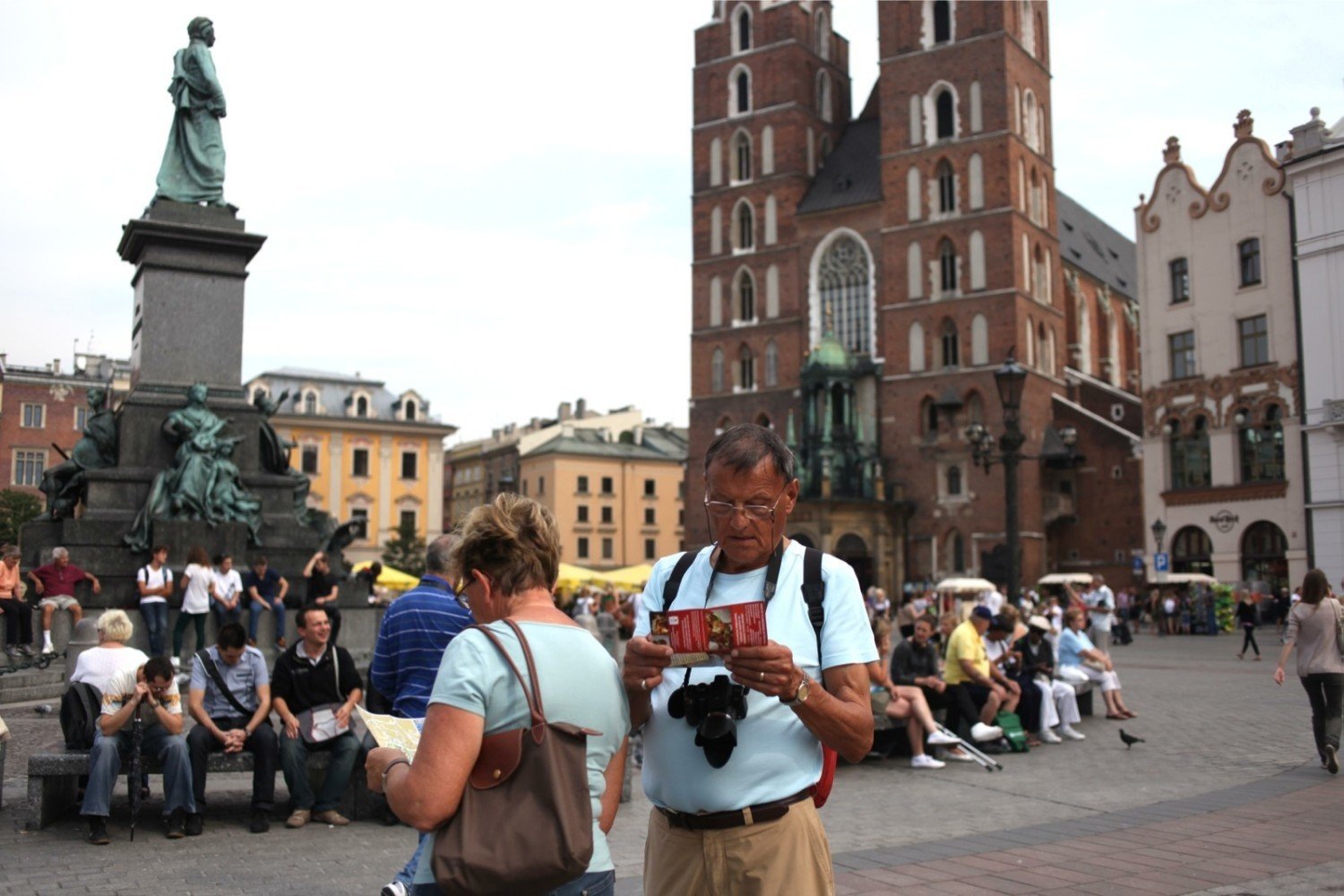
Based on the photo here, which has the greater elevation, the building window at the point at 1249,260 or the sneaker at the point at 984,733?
the building window at the point at 1249,260

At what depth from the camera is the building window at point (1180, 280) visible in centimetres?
3719

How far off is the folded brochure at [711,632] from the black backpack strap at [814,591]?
33cm

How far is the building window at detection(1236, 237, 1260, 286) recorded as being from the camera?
3512 cm

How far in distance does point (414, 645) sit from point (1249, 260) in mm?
35640

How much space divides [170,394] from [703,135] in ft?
145

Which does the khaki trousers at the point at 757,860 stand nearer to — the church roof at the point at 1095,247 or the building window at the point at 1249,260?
the building window at the point at 1249,260

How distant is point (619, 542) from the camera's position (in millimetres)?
73812

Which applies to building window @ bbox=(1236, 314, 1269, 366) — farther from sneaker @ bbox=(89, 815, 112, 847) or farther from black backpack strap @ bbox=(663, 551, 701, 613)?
black backpack strap @ bbox=(663, 551, 701, 613)

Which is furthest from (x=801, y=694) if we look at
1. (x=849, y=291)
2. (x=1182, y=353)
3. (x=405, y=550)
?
(x=405, y=550)

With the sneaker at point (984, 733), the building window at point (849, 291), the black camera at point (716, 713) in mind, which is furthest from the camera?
the building window at point (849, 291)

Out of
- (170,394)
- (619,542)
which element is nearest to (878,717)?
(170,394)

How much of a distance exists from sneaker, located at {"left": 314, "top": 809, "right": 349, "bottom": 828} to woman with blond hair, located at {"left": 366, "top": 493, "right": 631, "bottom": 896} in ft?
15.4

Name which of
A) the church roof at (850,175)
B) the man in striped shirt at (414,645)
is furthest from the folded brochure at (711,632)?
the church roof at (850,175)

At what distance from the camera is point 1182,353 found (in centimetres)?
3734
